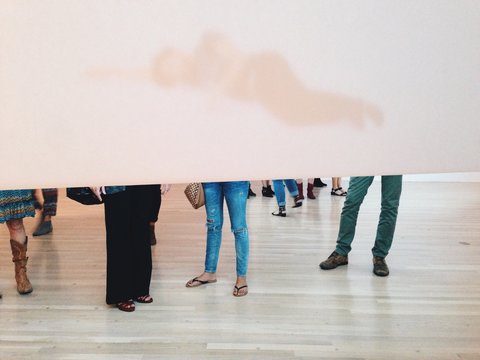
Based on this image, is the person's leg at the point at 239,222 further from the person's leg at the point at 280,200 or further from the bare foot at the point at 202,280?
the person's leg at the point at 280,200

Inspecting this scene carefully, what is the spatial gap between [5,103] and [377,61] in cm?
29

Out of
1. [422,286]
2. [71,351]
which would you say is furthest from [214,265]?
[422,286]

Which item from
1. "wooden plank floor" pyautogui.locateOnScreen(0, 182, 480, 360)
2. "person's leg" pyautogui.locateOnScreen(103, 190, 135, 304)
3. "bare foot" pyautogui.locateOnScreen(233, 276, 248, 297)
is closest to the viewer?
"wooden plank floor" pyautogui.locateOnScreen(0, 182, 480, 360)

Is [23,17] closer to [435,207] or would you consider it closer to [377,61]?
[377,61]

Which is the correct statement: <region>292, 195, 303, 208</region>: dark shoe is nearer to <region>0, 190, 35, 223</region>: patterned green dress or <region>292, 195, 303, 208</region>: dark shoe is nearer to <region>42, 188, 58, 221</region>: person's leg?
<region>42, 188, 58, 221</region>: person's leg

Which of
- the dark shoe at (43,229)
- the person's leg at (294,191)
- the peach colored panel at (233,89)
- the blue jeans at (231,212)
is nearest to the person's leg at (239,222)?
the blue jeans at (231,212)

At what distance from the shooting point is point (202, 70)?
13.3 inches

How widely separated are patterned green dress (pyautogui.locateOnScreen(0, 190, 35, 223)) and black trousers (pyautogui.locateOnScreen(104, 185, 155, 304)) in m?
0.52

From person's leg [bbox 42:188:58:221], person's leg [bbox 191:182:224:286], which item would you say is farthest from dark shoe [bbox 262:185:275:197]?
person's leg [bbox 191:182:224:286]

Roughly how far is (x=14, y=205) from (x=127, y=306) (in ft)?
2.51

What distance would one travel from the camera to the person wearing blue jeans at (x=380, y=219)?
2395 mm

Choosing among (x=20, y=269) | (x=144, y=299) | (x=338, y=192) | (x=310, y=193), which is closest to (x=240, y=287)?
(x=144, y=299)

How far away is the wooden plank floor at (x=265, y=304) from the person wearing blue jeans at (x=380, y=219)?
0.08 metres

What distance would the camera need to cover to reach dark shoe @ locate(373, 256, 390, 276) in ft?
7.98
